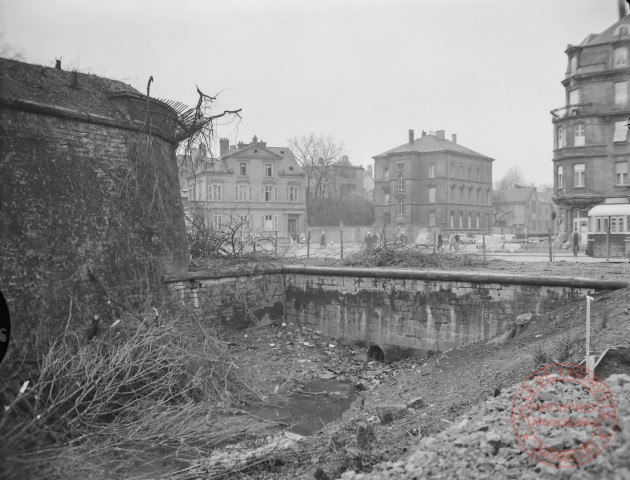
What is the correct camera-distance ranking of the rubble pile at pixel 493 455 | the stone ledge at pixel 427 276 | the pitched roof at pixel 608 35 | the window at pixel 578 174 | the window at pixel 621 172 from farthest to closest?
1. the window at pixel 578 174
2. the window at pixel 621 172
3. the stone ledge at pixel 427 276
4. the pitched roof at pixel 608 35
5. the rubble pile at pixel 493 455

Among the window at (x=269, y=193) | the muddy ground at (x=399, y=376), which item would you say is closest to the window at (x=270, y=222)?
the window at (x=269, y=193)

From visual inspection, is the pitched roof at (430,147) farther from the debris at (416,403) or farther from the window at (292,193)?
the debris at (416,403)

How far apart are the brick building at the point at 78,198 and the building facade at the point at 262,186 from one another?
103ft

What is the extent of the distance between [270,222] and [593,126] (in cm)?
2840

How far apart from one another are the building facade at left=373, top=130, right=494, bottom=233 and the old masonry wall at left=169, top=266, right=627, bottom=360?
3358 centimetres

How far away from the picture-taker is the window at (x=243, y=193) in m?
45.2

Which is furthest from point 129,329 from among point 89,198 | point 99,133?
point 99,133

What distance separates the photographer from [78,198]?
10.5m

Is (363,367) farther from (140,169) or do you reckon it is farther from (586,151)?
(586,151)

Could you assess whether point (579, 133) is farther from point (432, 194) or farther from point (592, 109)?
point (432, 194)

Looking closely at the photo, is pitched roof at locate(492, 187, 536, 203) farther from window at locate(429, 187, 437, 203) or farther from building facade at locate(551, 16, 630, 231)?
building facade at locate(551, 16, 630, 231)

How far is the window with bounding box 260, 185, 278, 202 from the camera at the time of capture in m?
46.4

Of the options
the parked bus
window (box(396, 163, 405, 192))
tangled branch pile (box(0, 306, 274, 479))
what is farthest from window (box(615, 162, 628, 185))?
window (box(396, 163, 405, 192))

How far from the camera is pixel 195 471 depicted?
696 centimetres
